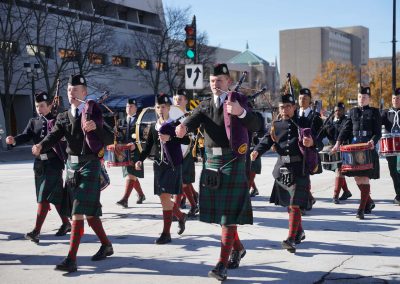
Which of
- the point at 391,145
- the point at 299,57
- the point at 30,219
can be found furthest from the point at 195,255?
the point at 299,57

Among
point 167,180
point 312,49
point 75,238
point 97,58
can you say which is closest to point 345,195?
point 167,180

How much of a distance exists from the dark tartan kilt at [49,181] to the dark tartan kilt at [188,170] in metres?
2.16

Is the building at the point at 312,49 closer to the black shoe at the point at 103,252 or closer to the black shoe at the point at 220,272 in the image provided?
the black shoe at the point at 103,252

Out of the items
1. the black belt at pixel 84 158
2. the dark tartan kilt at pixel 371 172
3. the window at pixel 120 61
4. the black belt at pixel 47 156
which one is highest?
the window at pixel 120 61

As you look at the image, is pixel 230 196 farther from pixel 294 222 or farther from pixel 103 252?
pixel 103 252

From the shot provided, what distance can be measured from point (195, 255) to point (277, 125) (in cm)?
182

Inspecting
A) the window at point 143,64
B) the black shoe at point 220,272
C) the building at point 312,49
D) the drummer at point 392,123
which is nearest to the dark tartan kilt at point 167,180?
the black shoe at point 220,272

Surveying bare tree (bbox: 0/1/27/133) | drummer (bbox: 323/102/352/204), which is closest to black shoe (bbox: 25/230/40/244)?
drummer (bbox: 323/102/352/204)

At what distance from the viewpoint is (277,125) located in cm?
648

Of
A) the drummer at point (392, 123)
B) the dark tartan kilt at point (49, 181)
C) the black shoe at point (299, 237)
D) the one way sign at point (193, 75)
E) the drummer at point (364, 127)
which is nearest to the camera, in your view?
the black shoe at point (299, 237)

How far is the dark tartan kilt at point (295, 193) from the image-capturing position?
20.2 feet

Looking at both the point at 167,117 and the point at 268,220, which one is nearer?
the point at 167,117

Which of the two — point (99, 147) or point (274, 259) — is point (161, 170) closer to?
point (99, 147)

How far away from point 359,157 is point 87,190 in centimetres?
420
